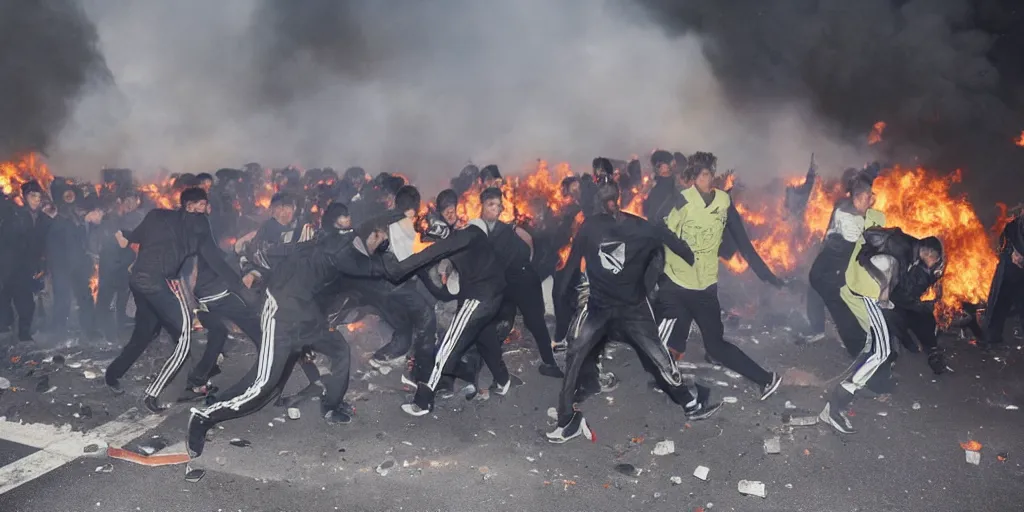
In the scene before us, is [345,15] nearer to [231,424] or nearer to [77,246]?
[77,246]

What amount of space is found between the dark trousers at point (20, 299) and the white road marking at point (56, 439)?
317cm

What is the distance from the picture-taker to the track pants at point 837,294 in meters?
6.34

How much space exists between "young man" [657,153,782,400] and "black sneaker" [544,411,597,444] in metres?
1.38

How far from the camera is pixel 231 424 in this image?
561 cm

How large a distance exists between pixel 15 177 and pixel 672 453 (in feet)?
61.2

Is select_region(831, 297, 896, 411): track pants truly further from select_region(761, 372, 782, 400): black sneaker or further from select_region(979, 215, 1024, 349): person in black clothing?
select_region(979, 215, 1024, 349): person in black clothing

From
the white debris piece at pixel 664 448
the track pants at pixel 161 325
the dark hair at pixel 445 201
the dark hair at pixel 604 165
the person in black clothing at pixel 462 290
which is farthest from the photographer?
the dark hair at pixel 604 165

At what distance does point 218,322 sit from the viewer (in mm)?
6266

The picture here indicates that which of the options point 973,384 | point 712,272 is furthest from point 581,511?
point 973,384

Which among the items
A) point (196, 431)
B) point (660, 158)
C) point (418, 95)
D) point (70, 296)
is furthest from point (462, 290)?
point (418, 95)

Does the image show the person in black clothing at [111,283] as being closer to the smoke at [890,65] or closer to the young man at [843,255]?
the young man at [843,255]

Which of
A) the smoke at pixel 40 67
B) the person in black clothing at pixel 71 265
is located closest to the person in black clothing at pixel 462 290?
the person in black clothing at pixel 71 265

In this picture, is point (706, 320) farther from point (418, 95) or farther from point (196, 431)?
point (418, 95)

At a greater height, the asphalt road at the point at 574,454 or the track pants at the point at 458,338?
the track pants at the point at 458,338
